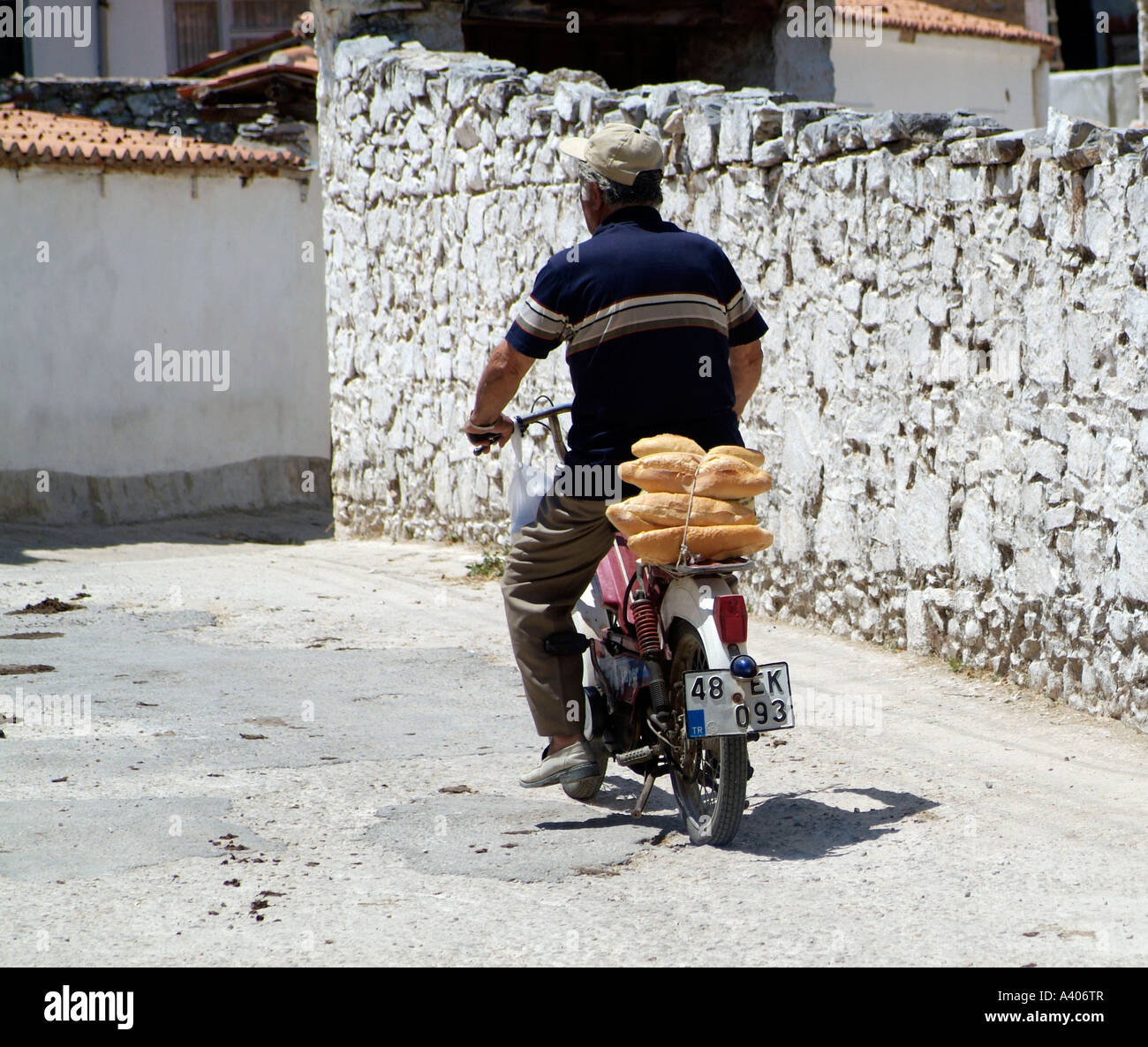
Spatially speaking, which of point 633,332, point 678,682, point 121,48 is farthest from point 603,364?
point 121,48

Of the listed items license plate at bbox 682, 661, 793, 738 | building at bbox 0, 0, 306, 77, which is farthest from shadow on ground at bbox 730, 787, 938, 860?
building at bbox 0, 0, 306, 77

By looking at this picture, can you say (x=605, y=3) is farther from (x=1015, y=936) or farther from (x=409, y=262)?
(x=1015, y=936)

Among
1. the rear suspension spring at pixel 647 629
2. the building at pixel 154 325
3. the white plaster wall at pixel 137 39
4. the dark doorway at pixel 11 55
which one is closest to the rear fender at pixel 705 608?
the rear suspension spring at pixel 647 629

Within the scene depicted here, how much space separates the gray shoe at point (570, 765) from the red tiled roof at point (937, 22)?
15.0 metres

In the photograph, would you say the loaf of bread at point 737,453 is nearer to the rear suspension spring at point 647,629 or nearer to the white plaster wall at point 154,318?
the rear suspension spring at point 647,629

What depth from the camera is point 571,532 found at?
4668mm

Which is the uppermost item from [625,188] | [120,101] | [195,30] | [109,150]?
[195,30]

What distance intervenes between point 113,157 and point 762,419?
750 centimetres

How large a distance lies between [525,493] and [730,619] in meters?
0.84

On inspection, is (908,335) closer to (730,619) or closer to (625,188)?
(625,188)

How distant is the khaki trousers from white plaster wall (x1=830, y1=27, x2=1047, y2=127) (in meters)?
14.3

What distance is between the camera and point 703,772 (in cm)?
450

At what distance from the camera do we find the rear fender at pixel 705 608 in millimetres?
4242

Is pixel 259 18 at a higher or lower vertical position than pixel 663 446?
higher
